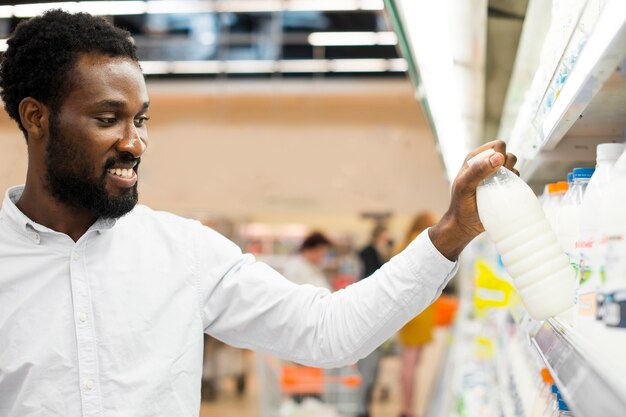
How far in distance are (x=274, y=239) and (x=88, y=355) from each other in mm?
13333

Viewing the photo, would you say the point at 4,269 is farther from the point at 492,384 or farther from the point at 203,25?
the point at 203,25

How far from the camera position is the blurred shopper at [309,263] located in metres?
6.20

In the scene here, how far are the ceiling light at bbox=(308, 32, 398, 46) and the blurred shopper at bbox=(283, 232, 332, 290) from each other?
14.5 ft

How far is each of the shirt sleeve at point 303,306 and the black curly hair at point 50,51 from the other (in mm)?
487

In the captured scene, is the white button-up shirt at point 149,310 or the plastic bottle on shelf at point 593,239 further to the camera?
the white button-up shirt at point 149,310

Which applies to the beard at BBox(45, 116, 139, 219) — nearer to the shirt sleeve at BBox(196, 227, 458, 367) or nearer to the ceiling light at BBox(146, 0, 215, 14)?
the shirt sleeve at BBox(196, 227, 458, 367)

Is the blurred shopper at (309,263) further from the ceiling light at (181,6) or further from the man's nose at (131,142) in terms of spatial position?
the man's nose at (131,142)

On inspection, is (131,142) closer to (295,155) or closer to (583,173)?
(583,173)

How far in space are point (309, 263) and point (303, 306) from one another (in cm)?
473

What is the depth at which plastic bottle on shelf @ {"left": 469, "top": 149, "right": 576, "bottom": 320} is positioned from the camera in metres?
1.22

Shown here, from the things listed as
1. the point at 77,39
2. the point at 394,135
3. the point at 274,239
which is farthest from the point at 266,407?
the point at 274,239

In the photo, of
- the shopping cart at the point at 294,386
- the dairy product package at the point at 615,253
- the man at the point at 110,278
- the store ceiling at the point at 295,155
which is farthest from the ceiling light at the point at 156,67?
the dairy product package at the point at 615,253

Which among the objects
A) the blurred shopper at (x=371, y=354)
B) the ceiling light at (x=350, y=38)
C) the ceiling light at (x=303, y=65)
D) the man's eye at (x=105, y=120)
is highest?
the ceiling light at (x=350, y=38)

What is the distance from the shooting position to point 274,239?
1488cm
